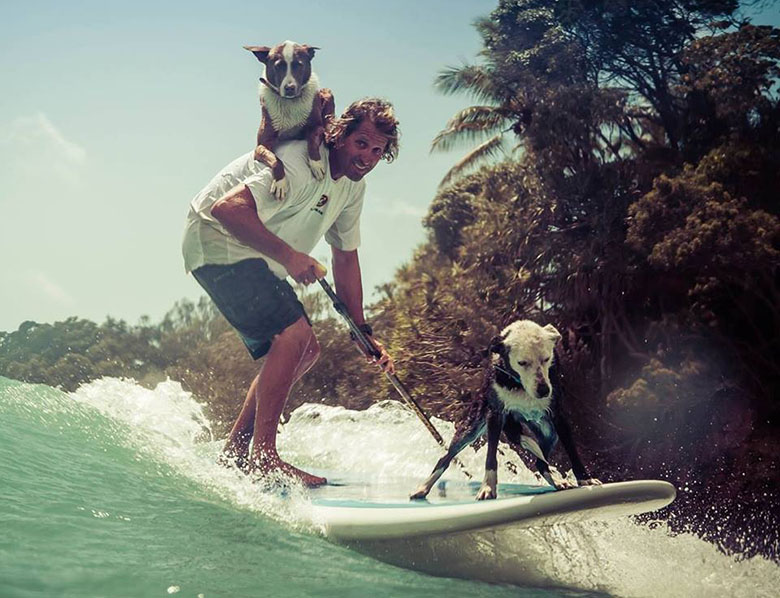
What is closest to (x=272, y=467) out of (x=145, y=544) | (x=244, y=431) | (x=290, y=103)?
(x=244, y=431)

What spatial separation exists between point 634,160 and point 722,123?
1.40 metres

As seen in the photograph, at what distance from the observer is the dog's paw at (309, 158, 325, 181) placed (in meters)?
4.51

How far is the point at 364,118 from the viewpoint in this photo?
4.48 metres

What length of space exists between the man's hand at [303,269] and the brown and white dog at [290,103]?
58cm

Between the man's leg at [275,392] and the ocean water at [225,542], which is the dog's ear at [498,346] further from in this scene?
the man's leg at [275,392]

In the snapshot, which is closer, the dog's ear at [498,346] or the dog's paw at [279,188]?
the dog's ear at [498,346]

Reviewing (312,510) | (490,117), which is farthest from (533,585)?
(490,117)

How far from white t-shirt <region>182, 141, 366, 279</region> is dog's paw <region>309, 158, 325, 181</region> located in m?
0.02

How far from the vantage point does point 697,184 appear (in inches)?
422

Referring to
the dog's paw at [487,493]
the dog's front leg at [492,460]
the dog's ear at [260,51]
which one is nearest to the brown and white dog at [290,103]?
the dog's ear at [260,51]

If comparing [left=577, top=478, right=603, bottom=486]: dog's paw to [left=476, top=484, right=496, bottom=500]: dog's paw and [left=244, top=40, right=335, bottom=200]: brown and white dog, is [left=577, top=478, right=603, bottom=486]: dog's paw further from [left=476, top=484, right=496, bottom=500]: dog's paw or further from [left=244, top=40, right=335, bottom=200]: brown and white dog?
[left=244, top=40, right=335, bottom=200]: brown and white dog

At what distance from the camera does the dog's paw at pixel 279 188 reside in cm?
435

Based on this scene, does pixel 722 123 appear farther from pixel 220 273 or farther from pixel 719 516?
pixel 220 273

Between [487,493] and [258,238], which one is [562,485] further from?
[258,238]
